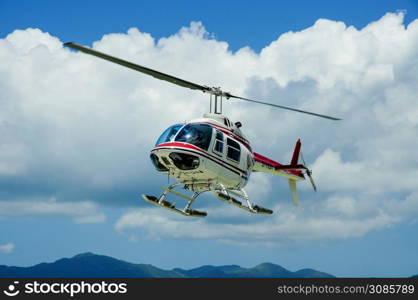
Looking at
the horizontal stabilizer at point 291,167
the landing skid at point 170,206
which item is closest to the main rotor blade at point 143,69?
the landing skid at point 170,206

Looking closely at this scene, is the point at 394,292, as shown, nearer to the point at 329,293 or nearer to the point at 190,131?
the point at 329,293

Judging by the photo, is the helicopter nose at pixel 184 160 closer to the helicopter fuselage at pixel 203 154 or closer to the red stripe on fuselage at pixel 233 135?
the helicopter fuselage at pixel 203 154

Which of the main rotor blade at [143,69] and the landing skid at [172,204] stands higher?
the main rotor blade at [143,69]

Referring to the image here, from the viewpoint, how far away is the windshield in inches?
1699

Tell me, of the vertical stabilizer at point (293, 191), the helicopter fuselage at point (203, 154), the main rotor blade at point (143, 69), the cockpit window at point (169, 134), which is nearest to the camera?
the main rotor blade at point (143, 69)

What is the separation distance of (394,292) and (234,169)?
13491mm

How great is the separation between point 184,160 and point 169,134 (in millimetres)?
2074

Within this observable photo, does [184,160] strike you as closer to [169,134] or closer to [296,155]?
[169,134]

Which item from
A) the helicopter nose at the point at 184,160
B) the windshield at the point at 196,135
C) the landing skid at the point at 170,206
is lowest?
the landing skid at the point at 170,206

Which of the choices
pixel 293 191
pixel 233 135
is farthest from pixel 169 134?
pixel 293 191

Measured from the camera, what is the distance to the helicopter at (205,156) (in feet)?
141

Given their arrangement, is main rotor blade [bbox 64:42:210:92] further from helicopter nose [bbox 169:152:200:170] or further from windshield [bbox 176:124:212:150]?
helicopter nose [bbox 169:152:200:170]

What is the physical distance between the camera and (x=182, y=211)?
151 ft

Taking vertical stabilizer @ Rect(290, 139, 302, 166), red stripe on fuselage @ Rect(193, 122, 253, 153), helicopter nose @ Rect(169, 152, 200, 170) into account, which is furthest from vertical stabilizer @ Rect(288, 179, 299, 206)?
helicopter nose @ Rect(169, 152, 200, 170)
